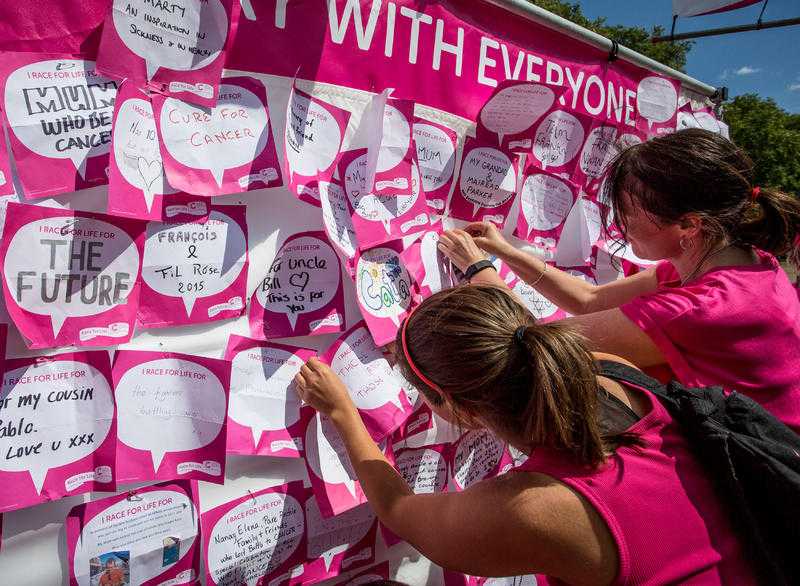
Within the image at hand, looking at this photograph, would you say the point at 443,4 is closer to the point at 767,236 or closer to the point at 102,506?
the point at 767,236

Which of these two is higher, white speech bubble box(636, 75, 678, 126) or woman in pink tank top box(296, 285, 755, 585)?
white speech bubble box(636, 75, 678, 126)

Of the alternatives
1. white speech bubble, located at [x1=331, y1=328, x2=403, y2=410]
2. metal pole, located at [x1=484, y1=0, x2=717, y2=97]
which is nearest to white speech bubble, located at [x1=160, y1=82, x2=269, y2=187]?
white speech bubble, located at [x1=331, y1=328, x2=403, y2=410]

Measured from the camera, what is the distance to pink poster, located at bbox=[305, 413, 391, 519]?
3.39 ft

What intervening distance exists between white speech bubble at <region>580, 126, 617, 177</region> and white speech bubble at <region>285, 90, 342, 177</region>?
0.89 metres

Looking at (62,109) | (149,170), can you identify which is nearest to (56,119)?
(62,109)

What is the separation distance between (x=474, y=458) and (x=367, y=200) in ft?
2.28

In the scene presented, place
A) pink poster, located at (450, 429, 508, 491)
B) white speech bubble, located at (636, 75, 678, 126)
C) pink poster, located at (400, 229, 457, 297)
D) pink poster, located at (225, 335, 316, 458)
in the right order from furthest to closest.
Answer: white speech bubble, located at (636, 75, 678, 126) < pink poster, located at (450, 429, 508, 491) < pink poster, located at (400, 229, 457, 297) < pink poster, located at (225, 335, 316, 458)

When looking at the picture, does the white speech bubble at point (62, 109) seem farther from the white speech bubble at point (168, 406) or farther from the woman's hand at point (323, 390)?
the woman's hand at point (323, 390)

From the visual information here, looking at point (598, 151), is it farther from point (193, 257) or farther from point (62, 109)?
point (62, 109)

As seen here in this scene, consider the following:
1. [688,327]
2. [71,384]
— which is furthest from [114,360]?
[688,327]

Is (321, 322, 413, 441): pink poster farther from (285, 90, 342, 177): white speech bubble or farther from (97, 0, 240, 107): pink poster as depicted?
(97, 0, 240, 107): pink poster

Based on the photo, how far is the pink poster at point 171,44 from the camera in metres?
0.80

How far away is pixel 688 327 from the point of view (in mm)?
1018

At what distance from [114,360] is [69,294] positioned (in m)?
0.12
